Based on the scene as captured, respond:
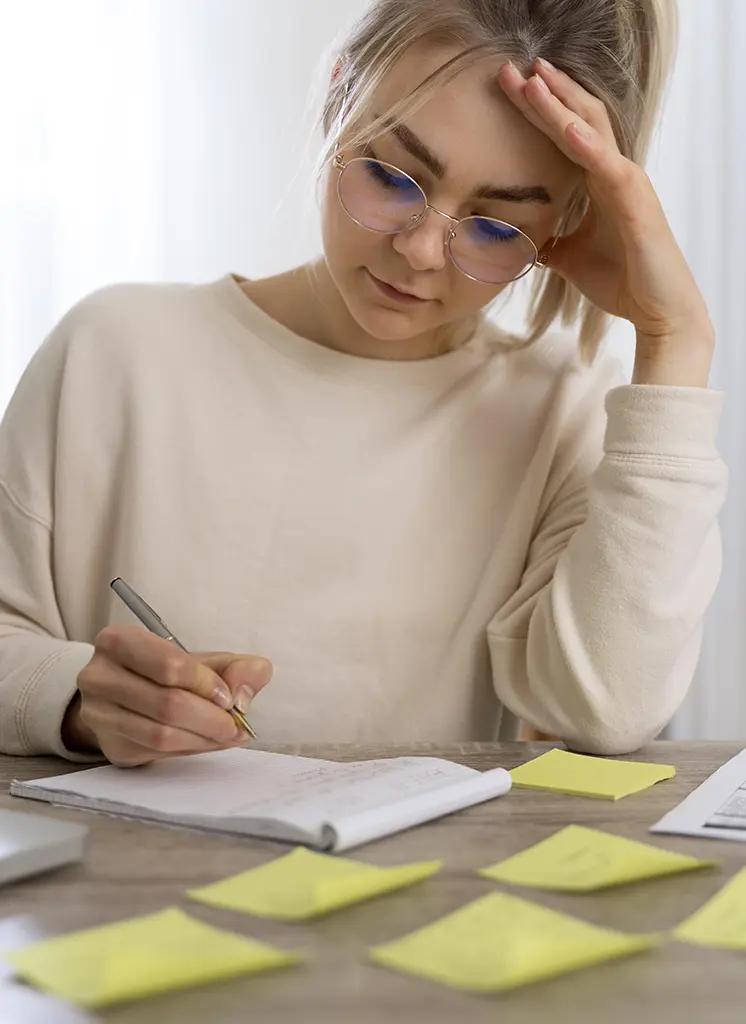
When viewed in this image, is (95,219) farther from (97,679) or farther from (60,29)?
(97,679)

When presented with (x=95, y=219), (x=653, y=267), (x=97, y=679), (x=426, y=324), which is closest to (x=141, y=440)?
(x=426, y=324)

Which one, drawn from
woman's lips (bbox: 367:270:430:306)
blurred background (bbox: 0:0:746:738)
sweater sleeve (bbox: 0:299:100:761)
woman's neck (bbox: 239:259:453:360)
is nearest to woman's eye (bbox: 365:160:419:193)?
woman's lips (bbox: 367:270:430:306)

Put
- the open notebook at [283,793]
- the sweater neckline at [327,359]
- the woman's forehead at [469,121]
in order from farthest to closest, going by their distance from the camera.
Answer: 1. the sweater neckline at [327,359]
2. the woman's forehead at [469,121]
3. the open notebook at [283,793]

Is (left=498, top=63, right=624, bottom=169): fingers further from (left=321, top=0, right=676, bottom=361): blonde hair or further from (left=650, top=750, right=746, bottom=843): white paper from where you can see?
(left=650, top=750, right=746, bottom=843): white paper

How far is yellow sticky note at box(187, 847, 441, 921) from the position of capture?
0.63 m

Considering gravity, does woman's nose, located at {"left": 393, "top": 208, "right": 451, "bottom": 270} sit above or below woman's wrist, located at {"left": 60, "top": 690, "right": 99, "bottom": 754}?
above

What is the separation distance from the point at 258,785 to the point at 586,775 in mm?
277

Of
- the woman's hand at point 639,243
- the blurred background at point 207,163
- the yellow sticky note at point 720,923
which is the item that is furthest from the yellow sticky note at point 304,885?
the blurred background at point 207,163

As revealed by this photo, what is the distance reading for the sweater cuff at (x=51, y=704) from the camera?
104 cm

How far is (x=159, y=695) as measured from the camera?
2.93 ft

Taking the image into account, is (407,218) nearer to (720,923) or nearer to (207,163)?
(720,923)

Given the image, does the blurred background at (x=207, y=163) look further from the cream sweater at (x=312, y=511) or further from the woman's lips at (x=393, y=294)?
the woman's lips at (x=393, y=294)

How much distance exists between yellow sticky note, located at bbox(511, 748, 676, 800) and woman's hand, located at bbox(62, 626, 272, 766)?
9.2 inches

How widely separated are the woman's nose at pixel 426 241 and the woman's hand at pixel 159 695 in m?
0.46
